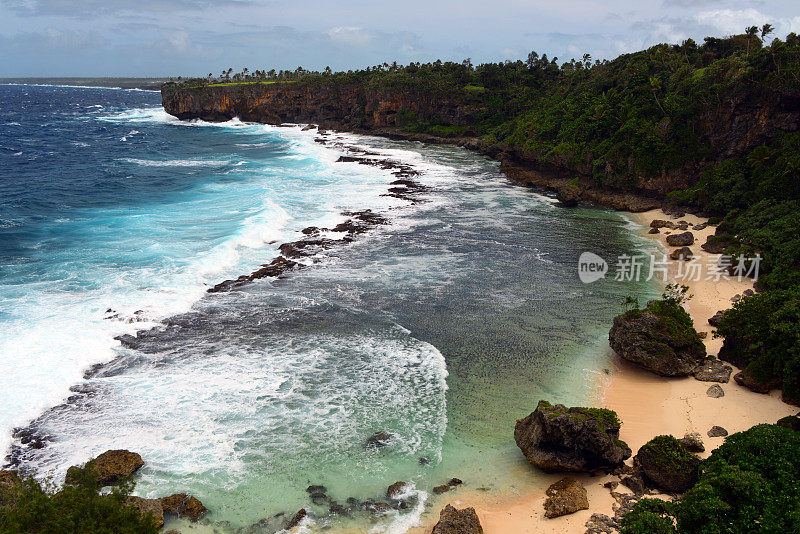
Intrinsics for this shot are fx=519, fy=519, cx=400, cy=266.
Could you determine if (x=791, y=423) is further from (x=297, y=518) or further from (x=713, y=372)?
(x=297, y=518)

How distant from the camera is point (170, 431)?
16797mm

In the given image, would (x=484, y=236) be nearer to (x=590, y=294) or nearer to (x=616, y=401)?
(x=590, y=294)

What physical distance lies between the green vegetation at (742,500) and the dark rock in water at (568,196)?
3517cm

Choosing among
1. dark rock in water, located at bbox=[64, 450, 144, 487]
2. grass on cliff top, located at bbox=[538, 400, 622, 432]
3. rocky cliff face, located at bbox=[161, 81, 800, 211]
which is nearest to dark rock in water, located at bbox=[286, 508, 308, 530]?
dark rock in water, located at bbox=[64, 450, 144, 487]

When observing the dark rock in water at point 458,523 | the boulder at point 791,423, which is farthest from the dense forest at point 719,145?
the dark rock in water at point 458,523

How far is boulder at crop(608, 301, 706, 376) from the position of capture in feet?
64.7

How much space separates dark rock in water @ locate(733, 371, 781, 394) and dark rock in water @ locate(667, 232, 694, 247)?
18.3 metres

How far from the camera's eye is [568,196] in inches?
1818

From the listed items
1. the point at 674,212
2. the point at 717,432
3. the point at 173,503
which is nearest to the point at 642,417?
the point at 717,432

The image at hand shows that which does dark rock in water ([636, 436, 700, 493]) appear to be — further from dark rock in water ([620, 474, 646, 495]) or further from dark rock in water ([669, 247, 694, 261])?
dark rock in water ([669, 247, 694, 261])

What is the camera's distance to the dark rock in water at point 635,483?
14039mm

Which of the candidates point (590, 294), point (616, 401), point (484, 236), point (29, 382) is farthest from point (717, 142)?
point (29, 382)

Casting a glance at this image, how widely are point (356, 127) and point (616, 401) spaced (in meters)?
93.4
